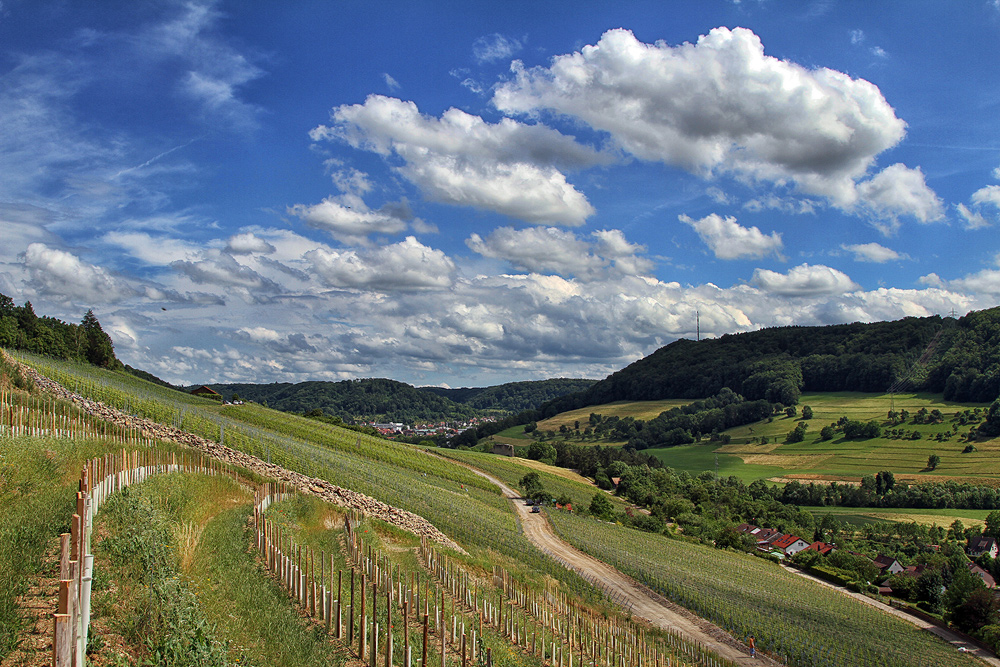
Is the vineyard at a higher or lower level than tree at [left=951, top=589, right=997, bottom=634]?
higher

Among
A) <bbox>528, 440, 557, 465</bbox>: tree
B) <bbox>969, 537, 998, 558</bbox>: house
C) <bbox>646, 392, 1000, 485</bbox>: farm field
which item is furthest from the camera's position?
<bbox>528, 440, 557, 465</bbox>: tree

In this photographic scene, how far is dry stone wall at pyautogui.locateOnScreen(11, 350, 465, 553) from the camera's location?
29.2 m

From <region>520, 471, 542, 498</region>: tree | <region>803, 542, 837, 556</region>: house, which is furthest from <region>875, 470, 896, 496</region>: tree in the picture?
<region>520, 471, 542, 498</region>: tree

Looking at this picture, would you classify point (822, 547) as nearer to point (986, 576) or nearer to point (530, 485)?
point (986, 576)

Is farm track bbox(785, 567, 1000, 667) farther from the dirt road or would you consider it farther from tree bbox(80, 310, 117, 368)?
tree bbox(80, 310, 117, 368)

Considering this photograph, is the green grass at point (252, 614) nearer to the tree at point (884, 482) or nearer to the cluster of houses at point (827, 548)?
the cluster of houses at point (827, 548)

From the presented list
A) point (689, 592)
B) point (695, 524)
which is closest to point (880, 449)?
point (695, 524)

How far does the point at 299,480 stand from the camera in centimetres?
3083

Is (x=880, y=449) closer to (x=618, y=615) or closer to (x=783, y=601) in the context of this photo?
(x=783, y=601)

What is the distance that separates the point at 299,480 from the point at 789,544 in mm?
77767

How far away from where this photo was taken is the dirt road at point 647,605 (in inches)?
1220

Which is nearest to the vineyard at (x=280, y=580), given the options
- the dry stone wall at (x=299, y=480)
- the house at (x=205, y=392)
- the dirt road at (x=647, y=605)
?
the dry stone wall at (x=299, y=480)

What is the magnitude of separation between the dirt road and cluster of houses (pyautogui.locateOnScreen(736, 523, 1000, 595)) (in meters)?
45.4

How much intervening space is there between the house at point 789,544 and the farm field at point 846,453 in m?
43.9
